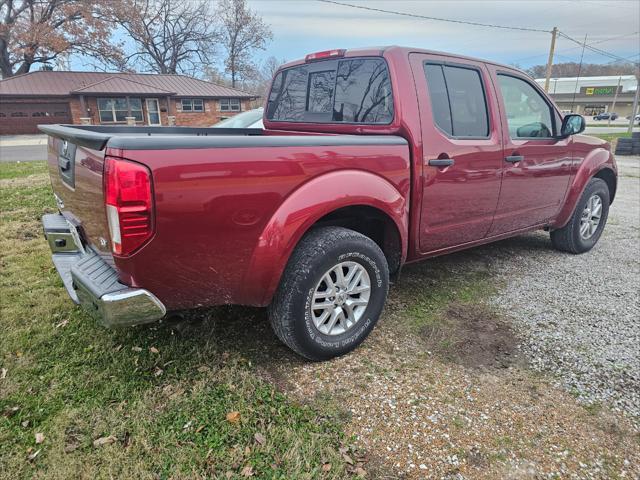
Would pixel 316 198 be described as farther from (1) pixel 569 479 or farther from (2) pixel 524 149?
(2) pixel 524 149

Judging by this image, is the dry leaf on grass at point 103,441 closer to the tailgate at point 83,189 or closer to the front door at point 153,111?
the tailgate at point 83,189

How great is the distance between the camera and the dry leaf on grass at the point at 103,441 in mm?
2166

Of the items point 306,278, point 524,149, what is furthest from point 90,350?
point 524,149

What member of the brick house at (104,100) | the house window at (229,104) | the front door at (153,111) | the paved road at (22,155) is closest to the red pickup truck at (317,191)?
the paved road at (22,155)

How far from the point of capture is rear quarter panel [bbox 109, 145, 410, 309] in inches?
81.5

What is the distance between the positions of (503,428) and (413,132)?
1895 mm

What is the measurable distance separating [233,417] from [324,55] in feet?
9.21

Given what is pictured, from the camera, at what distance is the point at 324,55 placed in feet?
12.0

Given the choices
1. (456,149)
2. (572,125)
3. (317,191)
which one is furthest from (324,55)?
(572,125)

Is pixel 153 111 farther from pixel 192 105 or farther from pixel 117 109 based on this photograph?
pixel 192 105

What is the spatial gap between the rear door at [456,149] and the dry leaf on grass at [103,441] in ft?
7.63

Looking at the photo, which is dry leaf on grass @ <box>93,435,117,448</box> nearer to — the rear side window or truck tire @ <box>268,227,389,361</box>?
truck tire @ <box>268,227,389,361</box>

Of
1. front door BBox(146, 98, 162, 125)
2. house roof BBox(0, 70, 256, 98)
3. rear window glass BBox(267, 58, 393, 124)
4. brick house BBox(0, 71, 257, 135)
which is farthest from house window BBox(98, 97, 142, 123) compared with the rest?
rear window glass BBox(267, 58, 393, 124)

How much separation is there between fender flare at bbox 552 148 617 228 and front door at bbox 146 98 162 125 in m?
32.4
